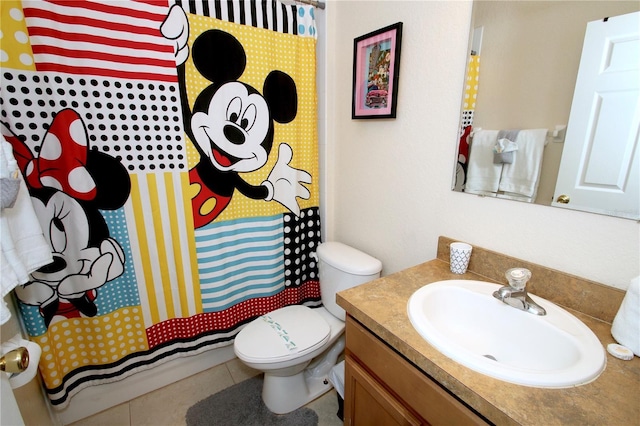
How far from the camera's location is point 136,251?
139 centimetres

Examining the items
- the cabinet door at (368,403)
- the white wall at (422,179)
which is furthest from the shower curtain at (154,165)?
the cabinet door at (368,403)

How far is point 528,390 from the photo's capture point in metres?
0.63

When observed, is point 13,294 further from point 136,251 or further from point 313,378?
point 313,378

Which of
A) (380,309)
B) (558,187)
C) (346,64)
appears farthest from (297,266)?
(558,187)

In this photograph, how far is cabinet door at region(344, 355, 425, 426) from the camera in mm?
866

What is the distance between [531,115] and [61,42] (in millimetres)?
1697

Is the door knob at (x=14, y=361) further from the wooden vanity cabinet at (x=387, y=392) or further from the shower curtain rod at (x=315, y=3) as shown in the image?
the shower curtain rod at (x=315, y=3)

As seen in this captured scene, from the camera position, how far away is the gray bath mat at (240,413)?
1.47 meters

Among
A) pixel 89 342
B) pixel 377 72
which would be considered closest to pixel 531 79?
pixel 377 72

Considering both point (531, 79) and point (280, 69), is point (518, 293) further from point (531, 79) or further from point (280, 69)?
point (280, 69)

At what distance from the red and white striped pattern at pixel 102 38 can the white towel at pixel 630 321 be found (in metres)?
1.72

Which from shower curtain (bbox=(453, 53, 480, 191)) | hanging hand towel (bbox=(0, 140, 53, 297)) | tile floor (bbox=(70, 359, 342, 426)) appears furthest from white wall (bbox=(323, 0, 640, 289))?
hanging hand towel (bbox=(0, 140, 53, 297))

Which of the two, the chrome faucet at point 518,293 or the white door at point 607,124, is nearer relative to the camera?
A: the white door at point 607,124

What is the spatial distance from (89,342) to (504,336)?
1710 mm
